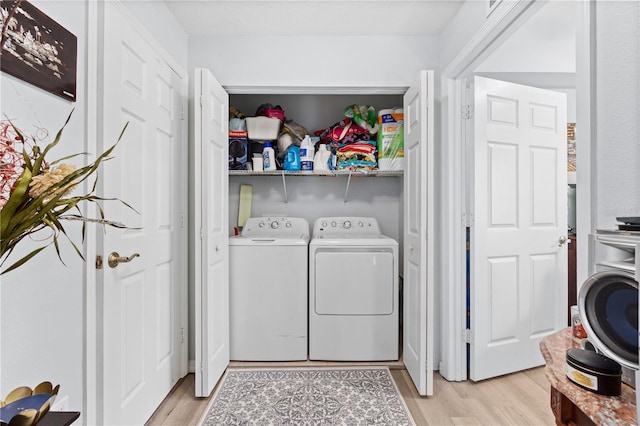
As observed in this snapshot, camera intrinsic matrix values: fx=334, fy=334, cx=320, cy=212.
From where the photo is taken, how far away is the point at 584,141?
119 cm

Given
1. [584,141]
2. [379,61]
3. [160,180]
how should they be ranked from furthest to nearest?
[379,61] < [160,180] < [584,141]

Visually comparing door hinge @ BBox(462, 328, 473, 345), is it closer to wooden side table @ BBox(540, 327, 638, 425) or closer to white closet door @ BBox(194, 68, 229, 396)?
wooden side table @ BBox(540, 327, 638, 425)

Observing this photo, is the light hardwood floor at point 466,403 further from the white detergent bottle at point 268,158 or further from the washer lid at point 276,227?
the white detergent bottle at point 268,158

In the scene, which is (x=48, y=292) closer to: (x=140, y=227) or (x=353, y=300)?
(x=140, y=227)

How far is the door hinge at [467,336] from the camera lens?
7.41 ft

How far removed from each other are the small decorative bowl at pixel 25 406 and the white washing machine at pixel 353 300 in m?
1.95

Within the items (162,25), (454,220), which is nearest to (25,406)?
(162,25)

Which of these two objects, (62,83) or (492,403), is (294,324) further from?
(62,83)

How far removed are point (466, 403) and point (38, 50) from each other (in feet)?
8.73

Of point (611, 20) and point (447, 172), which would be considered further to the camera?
point (447, 172)

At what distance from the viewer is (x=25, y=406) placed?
642 mm

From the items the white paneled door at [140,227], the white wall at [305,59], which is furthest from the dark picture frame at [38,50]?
the white wall at [305,59]

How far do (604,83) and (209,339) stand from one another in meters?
2.26

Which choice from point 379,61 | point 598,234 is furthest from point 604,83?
point 379,61
